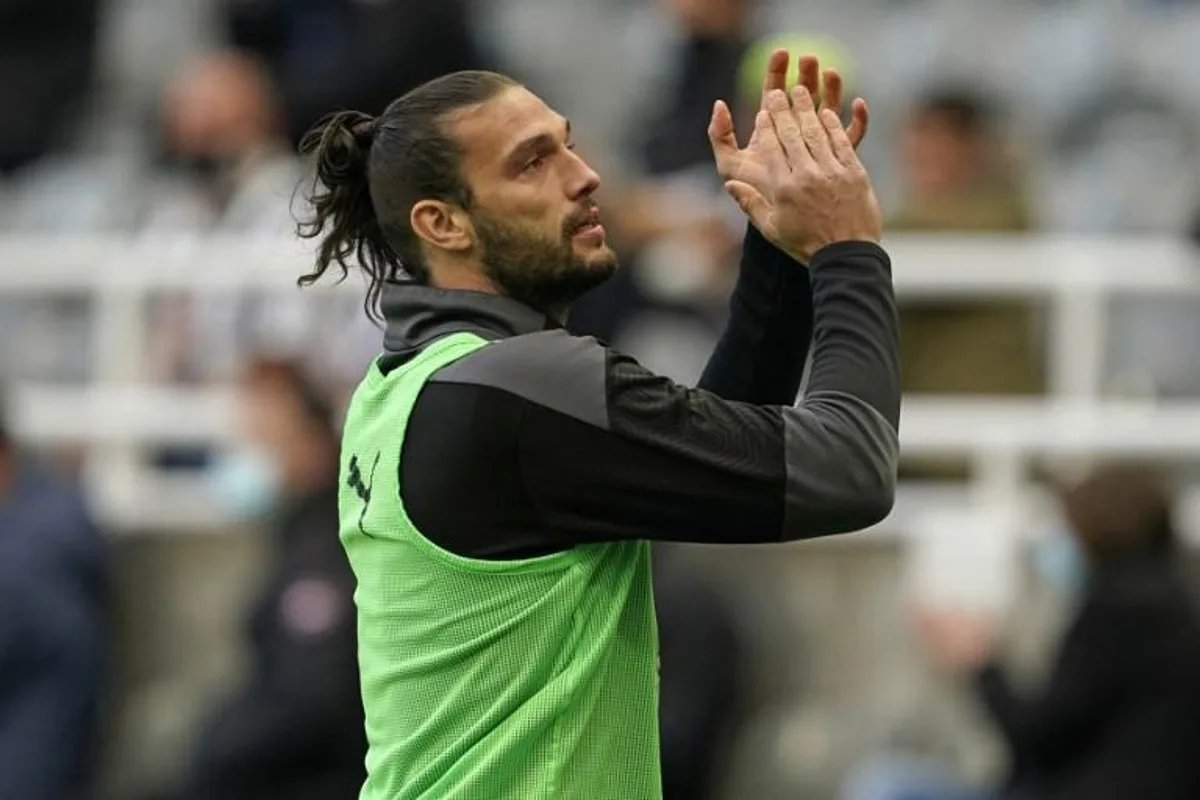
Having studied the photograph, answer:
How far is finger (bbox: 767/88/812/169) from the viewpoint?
3684 millimetres

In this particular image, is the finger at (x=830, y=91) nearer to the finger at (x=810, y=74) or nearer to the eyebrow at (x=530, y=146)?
the finger at (x=810, y=74)

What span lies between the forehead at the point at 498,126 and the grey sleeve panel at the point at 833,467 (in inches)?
20.1

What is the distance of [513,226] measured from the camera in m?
3.76

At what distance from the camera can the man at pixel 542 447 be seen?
3.61 m

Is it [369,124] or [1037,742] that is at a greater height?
[369,124]

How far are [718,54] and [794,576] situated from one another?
1473mm

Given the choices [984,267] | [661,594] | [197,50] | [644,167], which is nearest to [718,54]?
[644,167]

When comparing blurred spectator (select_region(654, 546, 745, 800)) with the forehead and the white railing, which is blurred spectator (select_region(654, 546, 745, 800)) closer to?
the white railing

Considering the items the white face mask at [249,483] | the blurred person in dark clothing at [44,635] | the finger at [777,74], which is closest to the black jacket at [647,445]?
the finger at [777,74]

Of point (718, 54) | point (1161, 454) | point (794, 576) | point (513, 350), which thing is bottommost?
point (794, 576)

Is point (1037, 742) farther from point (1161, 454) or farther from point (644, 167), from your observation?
point (644, 167)

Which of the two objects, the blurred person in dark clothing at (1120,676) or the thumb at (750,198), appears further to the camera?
the blurred person in dark clothing at (1120,676)

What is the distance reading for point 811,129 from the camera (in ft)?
12.1

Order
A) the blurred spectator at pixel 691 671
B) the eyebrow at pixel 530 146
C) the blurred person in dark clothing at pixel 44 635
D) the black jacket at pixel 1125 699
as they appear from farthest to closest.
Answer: the blurred person in dark clothing at pixel 44 635, the blurred spectator at pixel 691 671, the black jacket at pixel 1125 699, the eyebrow at pixel 530 146
